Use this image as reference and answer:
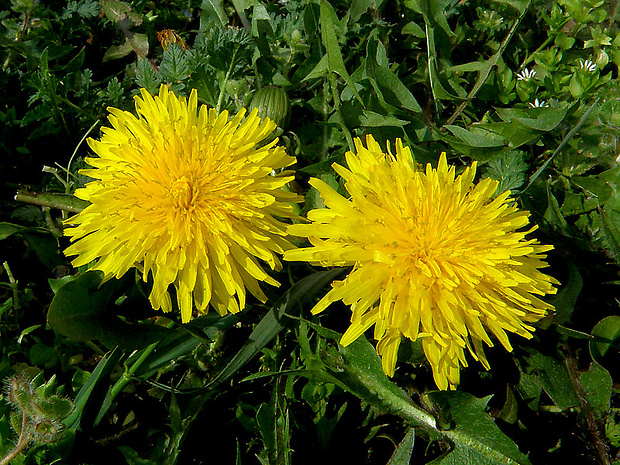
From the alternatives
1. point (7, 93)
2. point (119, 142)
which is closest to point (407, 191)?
point (119, 142)

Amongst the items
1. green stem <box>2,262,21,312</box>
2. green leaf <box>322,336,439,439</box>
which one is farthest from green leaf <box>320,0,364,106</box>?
green stem <box>2,262,21,312</box>

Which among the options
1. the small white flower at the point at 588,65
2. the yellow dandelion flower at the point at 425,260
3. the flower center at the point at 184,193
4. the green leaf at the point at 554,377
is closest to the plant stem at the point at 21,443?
the flower center at the point at 184,193

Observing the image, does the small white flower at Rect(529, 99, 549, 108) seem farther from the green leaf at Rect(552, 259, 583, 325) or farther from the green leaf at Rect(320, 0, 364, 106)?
the green leaf at Rect(320, 0, 364, 106)

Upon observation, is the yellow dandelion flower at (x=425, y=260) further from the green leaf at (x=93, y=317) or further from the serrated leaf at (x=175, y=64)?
the serrated leaf at (x=175, y=64)

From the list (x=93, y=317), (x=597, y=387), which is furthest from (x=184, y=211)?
(x=597, y=387)

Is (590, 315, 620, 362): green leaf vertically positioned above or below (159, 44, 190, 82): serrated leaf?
below

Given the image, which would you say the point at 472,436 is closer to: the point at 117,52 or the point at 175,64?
the point at 175,64
